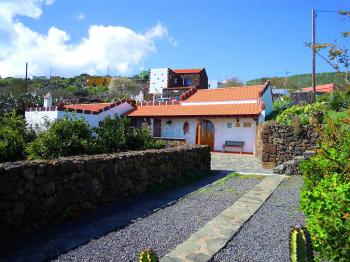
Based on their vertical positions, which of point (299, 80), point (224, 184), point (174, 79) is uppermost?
point (299, 80)

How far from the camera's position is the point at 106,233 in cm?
545

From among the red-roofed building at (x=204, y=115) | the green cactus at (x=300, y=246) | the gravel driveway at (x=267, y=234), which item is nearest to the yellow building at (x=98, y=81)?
the red-roofed building at (x=204, y=115)

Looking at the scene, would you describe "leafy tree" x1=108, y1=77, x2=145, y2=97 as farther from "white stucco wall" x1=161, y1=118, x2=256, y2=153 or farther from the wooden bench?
the wooden bench

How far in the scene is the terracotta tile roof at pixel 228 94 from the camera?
2548 cm

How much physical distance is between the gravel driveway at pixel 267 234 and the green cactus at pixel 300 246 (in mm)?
1672

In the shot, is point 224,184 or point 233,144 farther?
point 233,144

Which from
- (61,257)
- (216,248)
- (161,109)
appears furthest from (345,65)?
(161,109)

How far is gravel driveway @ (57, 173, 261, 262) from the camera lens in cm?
462

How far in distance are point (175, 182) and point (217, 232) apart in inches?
181

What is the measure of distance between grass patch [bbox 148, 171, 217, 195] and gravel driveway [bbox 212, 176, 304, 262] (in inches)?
106

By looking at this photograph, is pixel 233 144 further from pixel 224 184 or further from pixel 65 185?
pixel 65 185

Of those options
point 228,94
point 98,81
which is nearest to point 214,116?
point 228,94

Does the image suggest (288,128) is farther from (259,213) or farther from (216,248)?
(216,248)

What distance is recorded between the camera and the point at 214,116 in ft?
80.8
